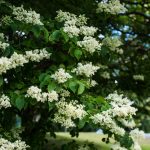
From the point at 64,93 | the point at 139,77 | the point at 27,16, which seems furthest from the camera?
the point at 139,77

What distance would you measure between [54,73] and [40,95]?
41 centimetres

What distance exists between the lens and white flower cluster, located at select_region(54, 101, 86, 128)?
5.26 meters

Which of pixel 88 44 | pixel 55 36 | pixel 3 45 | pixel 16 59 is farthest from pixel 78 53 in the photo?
pixel 3 45

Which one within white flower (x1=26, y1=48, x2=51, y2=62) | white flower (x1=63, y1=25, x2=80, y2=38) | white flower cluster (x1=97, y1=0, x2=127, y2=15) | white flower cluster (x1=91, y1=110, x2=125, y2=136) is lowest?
white flower cluster (x1=91, y1=110, x2=125, y2=136)

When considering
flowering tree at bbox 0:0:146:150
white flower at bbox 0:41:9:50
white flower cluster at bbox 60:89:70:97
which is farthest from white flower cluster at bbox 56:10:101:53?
white flower at bbox 0:41:9:50

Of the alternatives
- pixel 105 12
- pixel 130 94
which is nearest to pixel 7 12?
pixel 105 12

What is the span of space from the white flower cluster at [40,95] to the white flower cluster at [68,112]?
0.17 meters

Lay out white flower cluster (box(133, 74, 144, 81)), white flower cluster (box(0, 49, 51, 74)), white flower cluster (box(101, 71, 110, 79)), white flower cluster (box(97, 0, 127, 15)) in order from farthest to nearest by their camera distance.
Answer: white flower cluster (box(133, 74, 144, 81))
white flower cluster (box(101, 71, 110, 79))
white flower cluster (box(97, 0, 127, 15))
white flower cluster (box(0, 49, 51, 74))

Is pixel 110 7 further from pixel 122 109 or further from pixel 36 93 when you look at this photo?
pixel 36 93

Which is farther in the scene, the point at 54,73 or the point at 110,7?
the point at 110,7

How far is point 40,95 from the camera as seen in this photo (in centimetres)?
519

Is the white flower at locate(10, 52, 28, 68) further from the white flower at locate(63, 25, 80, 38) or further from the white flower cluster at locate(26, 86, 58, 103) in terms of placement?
the white flower at locate(63, 25, 80, 38)

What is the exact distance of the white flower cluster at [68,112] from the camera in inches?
207

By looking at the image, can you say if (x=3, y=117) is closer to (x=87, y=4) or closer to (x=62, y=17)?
(x=62, y=17)
